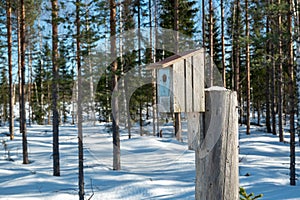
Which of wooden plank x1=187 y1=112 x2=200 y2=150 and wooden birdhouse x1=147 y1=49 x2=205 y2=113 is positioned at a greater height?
wooden birdhouse x1=147 y1=49 x2=205 y2=113

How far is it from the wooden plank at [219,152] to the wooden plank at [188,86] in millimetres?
116

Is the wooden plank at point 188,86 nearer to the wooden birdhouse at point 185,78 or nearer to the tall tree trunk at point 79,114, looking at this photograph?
the wooden birdhouse at point 185,78

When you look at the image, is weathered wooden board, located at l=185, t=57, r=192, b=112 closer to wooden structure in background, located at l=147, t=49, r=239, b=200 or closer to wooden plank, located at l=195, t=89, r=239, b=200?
wooden structure in background, located at l=147, t=49, r=239, b=200

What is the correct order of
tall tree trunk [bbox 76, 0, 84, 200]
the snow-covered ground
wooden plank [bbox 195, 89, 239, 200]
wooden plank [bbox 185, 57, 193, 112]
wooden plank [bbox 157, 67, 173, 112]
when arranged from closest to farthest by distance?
wooden plank [bbox 195, 89, 239, 200] < wooden plank [bbox 185, 57, 193, 112] < wooden plank [bbox 157, 67, 173, 112] < the snow-covered ground < tall tree trunk [bbox 76, 0, 84, 200]

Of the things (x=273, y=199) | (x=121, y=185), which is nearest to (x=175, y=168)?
(x=121, y=185)

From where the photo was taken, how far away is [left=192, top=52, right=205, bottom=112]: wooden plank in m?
1.68

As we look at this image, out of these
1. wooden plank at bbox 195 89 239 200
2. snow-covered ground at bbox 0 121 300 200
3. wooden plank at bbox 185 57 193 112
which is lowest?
snow-covered ground at bbox 0 121 300 200

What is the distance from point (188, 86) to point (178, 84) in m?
0.07

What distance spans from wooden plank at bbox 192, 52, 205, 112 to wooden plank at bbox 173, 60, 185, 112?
0.08 metres

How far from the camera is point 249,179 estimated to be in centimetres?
707

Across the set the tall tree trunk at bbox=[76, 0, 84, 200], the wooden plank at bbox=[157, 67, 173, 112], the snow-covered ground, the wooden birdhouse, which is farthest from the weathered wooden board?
the tall tree trunk at bbox=[76, 0, 84, 200]

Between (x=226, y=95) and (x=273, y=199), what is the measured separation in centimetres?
429

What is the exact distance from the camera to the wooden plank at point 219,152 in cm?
159

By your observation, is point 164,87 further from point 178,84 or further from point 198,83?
point 198,83
